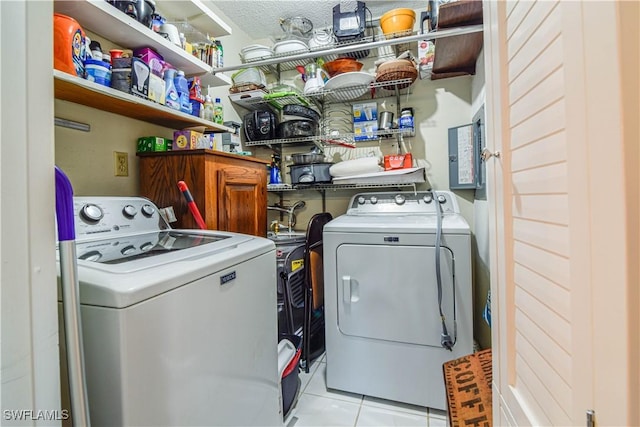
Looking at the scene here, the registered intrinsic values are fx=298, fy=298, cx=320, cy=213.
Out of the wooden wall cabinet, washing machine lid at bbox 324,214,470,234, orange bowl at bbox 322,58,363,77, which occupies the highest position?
orange bowl at bbox 322,58,363,77

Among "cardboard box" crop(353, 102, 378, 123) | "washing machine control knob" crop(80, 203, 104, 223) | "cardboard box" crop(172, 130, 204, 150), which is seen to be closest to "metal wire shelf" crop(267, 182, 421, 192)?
"cardboard box" crop(353, 102, 378, 123)

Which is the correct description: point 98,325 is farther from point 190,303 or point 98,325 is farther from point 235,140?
point 235,140

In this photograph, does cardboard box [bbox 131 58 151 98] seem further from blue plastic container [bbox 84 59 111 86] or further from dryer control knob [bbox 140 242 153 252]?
dryer control knob [bbox 140 242 153 252]

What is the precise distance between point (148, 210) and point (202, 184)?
28cm

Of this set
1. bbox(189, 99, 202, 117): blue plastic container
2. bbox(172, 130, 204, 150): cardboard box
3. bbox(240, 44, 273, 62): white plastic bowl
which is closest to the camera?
bbox(172, 130, 204, 150): cardboard box

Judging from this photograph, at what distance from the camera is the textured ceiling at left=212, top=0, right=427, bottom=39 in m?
2.34

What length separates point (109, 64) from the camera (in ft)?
4.37

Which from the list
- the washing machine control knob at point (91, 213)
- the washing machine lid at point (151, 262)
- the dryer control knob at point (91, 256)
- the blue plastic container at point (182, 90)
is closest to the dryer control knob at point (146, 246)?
the washing machine lid at point (151, 262)

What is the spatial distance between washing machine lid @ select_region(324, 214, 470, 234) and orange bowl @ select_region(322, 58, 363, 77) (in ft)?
4.11

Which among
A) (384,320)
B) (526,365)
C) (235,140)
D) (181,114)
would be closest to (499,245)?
(526,365)

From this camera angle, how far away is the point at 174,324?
73 centimetres

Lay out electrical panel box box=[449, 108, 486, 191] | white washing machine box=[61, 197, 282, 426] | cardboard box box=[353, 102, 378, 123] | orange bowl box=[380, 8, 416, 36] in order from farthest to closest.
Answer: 1. cardboard box box=[353, 102, 378, 123]
2. orange bowl box=[380, 8, 416, 36]
3. electrical panel box box=[449, 108, 486, 191]
4. white washing machine box=[61, 197, 282, 426]

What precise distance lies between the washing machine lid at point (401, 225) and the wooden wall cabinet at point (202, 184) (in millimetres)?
585

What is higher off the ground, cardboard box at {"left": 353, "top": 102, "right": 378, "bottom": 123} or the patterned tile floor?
cardboard box at {"left": 353, "top": 102, "right": 378, "bottom": 123}
